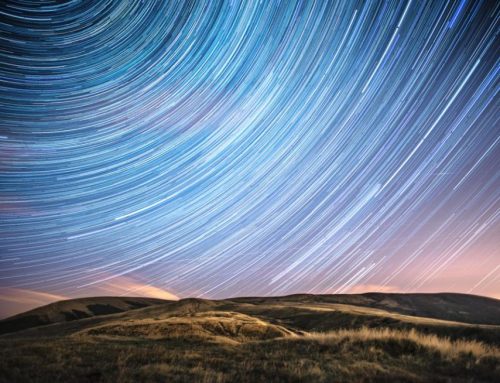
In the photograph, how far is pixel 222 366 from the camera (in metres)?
10.9

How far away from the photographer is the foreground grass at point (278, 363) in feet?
30.8

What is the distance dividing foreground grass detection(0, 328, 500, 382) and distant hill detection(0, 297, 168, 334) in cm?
10690

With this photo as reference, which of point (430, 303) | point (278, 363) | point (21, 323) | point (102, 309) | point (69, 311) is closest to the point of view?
point (278, 363)

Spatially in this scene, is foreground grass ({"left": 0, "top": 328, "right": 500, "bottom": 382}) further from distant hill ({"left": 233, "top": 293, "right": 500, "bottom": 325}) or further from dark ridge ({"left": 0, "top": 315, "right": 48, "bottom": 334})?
dark ridge ({"left": 0, "top": 315, "right": 48, "bottom": 334})

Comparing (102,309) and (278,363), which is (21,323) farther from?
(278,363)

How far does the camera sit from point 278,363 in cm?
1112

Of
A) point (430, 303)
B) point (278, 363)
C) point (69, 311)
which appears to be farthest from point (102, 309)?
point (278, 363)

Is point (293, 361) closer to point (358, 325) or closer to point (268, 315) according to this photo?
point (358, 325)

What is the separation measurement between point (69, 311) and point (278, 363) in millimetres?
129049

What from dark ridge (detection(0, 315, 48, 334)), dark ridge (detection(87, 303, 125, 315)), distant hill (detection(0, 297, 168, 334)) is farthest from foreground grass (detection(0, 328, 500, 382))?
dark ridge (detection(87, 303, 125, 315))

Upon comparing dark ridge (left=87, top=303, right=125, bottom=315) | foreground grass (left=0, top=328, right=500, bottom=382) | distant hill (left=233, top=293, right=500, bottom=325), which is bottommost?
distant hill (left=233, top=293, right=500, bottom=325)

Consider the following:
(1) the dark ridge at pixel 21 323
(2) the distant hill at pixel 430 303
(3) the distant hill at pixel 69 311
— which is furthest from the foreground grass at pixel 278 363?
(3) the distant hill at pixel 69 311

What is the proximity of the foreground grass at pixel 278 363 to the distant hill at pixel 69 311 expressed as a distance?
106899 mm

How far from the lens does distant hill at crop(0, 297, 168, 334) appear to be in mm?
104375
